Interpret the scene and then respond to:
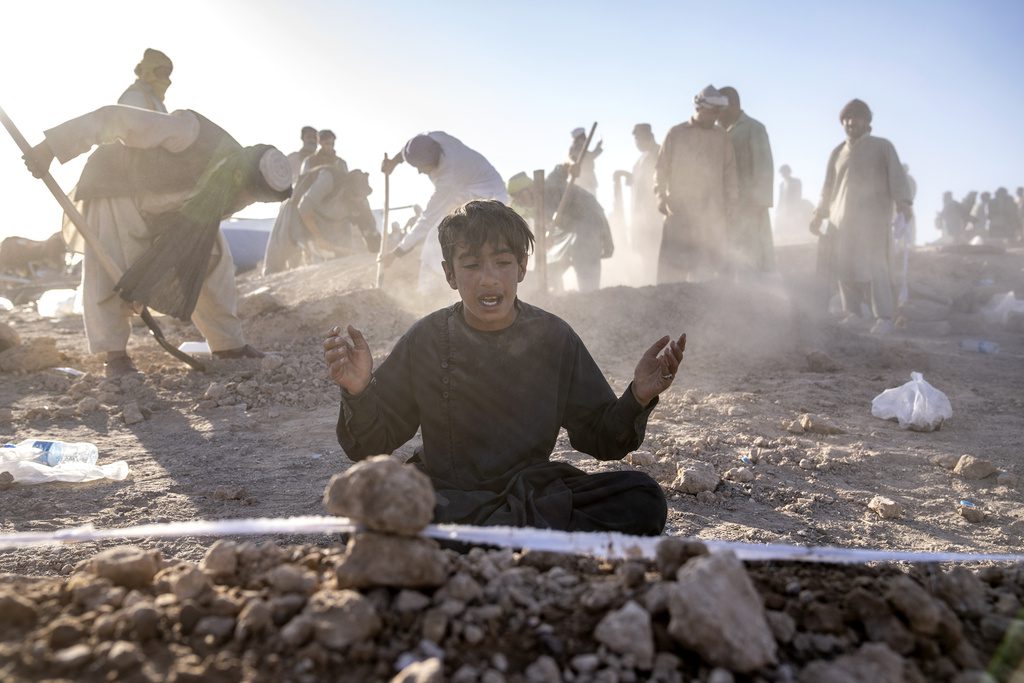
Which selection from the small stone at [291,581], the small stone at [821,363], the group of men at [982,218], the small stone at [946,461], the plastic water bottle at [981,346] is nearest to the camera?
the small stone at [291,581]

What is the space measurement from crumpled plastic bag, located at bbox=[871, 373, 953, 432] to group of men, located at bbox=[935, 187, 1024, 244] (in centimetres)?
2278

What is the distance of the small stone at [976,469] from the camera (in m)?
3.10

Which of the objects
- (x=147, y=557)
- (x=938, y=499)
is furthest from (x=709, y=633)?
(x=938, y=499)

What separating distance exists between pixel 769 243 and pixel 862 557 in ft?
24.2

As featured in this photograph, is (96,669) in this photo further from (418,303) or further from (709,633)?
(418,303)

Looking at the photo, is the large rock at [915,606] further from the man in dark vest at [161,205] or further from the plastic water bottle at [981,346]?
the plastic water bottle at [981,346]

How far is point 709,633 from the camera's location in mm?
1047

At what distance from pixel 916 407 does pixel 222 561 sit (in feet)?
13.4

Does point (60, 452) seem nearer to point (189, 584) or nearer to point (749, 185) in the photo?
point (189, 584)

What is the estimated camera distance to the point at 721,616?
105 centimetres

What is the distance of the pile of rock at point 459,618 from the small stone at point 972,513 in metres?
1.58

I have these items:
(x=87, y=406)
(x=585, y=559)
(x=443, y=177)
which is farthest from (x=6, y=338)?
(x=585, y=559)

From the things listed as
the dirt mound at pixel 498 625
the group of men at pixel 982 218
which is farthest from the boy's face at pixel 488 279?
the group of men at pixel 982 218

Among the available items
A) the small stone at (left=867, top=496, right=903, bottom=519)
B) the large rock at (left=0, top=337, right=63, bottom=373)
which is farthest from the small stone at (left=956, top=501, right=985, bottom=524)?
the large rock at (left=0, top=337, right=63, bottom=373)
